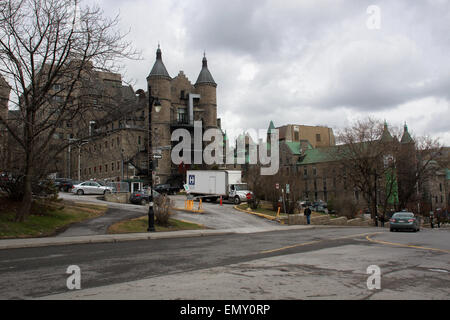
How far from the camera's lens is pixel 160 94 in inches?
2621

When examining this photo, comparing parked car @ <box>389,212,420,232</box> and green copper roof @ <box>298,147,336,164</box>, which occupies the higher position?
green copper roof @ <box>298,147,336,164</box>

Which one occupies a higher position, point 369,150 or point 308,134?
point 308,134

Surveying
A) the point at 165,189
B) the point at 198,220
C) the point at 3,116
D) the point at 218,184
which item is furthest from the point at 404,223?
the point at 165,189

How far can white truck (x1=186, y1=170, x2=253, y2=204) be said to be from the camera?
138 ft

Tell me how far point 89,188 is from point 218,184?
1525cm

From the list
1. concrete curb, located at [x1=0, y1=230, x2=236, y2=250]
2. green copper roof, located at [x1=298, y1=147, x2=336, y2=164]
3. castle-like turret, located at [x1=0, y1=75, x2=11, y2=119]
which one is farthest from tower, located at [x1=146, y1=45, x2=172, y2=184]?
green copper roof, located at [x1=298, y1=147, x2=336, y2=164]

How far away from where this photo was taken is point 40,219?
2081cm

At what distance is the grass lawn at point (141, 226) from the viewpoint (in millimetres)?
21109

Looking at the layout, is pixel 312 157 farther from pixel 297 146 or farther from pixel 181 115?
pixel 181 115

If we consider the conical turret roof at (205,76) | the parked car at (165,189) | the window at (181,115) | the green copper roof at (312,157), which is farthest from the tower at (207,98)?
the green copper roof at (312,157)

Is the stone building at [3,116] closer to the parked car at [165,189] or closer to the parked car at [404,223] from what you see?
the parked car at [404,223]

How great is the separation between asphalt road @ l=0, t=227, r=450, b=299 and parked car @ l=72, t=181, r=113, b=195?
32646 mm

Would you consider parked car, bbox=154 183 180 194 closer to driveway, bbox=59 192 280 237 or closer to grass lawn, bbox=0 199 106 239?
driveway, bbox=59 192 280 237
